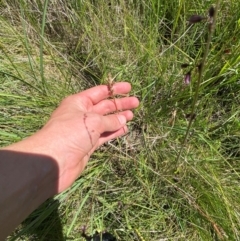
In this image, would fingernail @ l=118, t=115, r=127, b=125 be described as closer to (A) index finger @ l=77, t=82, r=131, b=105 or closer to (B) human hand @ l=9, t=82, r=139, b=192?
(B) human hand @ l=9, t=82, r=139, b=192

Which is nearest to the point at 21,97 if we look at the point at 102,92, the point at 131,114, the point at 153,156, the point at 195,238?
the point at 102,92

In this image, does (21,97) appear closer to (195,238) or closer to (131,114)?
(131,114)

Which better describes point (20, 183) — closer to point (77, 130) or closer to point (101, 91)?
point (77, 130)

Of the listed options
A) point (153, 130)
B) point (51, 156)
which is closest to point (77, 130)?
point (51, 156)

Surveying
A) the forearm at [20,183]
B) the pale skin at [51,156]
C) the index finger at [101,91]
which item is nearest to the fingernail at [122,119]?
the pale skin at [51,156]

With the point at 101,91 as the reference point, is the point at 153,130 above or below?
below
